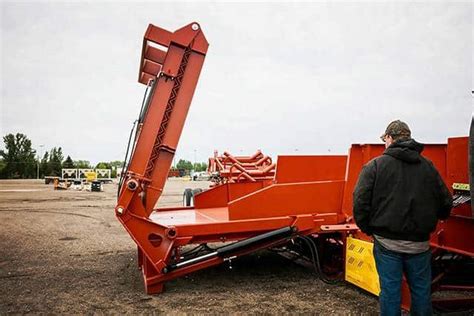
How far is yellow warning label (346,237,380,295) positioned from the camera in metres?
4.16

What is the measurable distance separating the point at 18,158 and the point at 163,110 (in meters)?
70.5

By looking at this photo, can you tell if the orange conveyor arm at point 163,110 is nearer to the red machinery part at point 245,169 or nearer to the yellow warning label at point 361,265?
the red machinery part at point 245,169

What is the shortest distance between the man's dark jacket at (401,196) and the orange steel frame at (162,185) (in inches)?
62.0

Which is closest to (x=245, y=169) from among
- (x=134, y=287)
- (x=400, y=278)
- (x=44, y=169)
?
(x=134, y=287)

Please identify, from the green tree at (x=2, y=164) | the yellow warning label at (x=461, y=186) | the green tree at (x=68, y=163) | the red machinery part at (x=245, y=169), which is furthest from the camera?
the green tree at (x=68, y=163)

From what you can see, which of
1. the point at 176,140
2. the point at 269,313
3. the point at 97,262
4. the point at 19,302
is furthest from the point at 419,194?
the point at 97,262

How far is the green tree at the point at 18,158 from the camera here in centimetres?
6127

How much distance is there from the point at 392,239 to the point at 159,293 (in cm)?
291

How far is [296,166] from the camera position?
515 centimetres

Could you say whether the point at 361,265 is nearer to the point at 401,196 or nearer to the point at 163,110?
the point at 401,196

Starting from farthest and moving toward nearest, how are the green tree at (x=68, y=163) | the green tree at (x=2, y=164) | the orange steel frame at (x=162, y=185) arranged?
the green tree at (x=68, y=163)
the green tree at (x=2, y=164)
the orange steel frame at (x=162, y=185)

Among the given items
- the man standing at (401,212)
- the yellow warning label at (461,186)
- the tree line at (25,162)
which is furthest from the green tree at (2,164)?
the man standing at (401,212)

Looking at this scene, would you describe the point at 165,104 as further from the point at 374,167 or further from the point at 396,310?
the point at 396,310

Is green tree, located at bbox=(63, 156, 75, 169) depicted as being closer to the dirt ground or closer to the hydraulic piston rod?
the dirt ground
